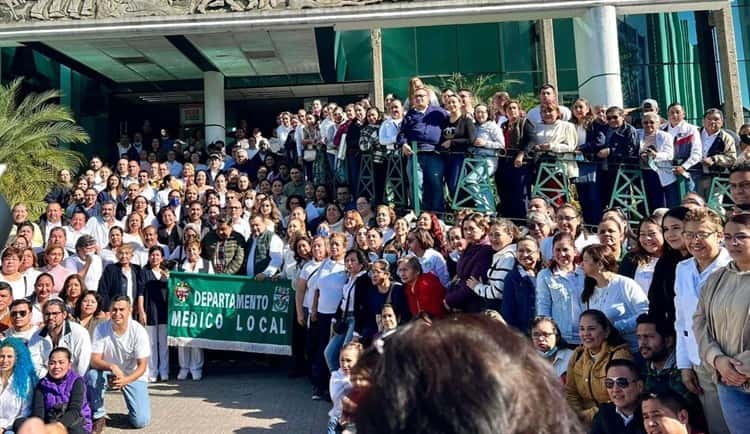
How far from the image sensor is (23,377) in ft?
18.6

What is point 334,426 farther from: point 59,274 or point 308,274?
point 59,274

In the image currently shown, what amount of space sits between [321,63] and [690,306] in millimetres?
17092

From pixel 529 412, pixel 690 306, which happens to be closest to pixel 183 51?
pixel 690 306

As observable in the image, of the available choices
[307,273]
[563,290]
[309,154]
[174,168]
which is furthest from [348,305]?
[174,168]

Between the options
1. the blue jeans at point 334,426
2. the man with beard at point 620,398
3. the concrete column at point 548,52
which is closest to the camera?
the man with beard at point 620,398

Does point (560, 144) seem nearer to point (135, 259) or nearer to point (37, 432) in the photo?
point (135, 259)

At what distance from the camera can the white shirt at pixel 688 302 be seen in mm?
3906

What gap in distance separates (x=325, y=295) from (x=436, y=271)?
1397 mm

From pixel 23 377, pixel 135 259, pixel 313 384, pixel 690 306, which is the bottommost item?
pixel 313 384

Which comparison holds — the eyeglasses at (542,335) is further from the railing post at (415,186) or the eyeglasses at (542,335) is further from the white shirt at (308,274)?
the railing post at (415,186)

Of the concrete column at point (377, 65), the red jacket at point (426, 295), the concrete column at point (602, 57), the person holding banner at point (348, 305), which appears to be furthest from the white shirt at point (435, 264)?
the concrete column at point (377, 65)

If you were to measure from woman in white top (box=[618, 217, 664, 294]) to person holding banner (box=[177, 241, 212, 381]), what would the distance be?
5.55 meters

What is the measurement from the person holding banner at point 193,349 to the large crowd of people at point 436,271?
0.03m

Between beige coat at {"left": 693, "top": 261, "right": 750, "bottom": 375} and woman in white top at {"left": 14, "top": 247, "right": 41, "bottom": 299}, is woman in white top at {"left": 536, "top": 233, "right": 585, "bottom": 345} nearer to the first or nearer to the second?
beige coat at {"left": 693, "top": 261, "right": 750, "bottom": 375}
